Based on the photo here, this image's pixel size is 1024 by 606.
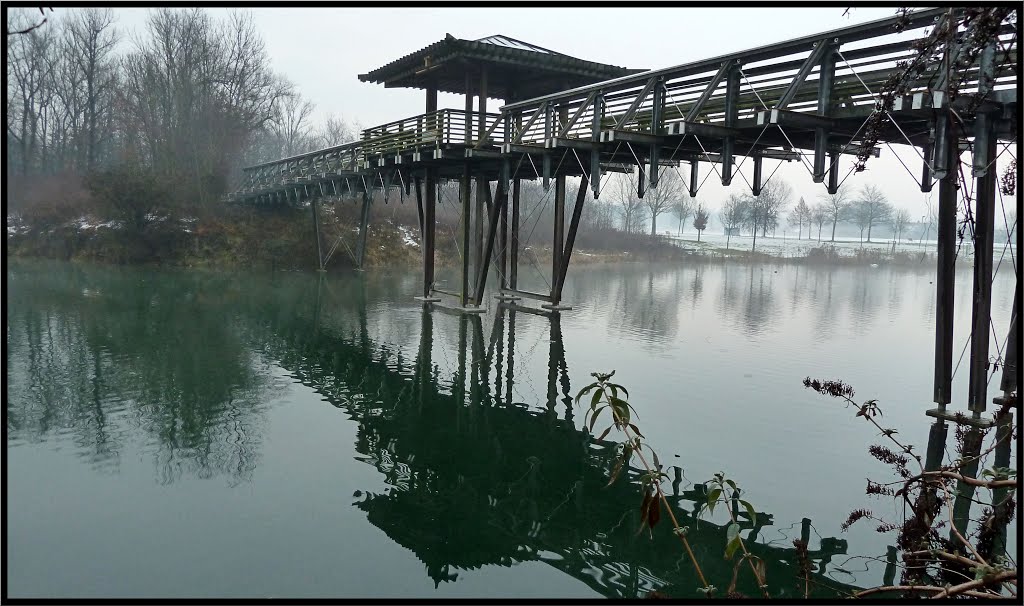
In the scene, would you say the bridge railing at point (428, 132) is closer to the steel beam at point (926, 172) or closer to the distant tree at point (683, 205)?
the steel beam at point (926, 172)

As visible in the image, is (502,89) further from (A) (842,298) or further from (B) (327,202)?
(B) (327,202)

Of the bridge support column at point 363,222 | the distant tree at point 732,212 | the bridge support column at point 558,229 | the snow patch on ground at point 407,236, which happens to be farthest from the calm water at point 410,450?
the distant tree at point 732,212

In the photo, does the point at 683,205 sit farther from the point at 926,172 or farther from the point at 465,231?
the point at 926,172

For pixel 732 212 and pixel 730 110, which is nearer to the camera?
pixel 730 110

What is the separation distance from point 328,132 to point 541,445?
83461mm

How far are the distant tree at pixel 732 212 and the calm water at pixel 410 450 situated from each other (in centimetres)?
5535

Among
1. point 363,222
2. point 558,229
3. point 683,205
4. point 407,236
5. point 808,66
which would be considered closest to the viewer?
point 808,66

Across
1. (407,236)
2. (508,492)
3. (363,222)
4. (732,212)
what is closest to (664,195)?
(732,212)

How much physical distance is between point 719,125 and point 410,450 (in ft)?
21.5

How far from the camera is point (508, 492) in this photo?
7254mm

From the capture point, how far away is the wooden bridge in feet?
24.5

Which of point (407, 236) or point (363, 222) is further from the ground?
point (363, 222)

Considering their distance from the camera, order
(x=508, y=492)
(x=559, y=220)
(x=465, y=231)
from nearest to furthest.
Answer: (x=508, y=492) < (x=559, y=220) < (x=465, y=231)

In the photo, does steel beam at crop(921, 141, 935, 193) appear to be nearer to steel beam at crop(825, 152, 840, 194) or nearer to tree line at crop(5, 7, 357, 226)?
steel beam at crop(825, 152, 840, 194)
